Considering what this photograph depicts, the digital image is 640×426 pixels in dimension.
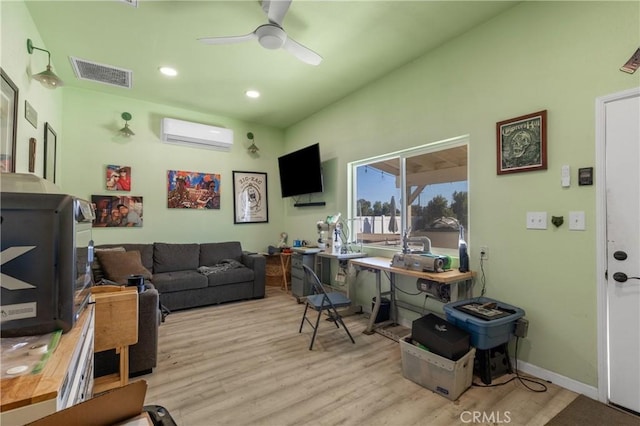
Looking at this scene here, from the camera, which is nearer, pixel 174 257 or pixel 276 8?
pixel 276 8

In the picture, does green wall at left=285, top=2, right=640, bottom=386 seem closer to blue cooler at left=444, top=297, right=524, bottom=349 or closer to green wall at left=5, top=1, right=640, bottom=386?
green wall at left=5, top=1, right=640, bottom=386

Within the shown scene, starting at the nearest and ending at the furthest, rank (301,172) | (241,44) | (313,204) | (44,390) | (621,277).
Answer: (44,390) < (621,277) < (241,44) < (301,172) < (313,204)

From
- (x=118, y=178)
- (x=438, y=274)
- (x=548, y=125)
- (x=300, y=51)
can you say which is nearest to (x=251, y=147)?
(x=118, y=178)

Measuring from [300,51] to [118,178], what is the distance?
10.8 feet

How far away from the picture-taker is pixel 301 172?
185 inches

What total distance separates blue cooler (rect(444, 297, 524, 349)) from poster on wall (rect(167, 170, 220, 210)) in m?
3.95

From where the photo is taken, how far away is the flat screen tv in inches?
173

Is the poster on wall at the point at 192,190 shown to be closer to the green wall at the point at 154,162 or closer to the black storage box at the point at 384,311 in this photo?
the green wall at the point at 154,162

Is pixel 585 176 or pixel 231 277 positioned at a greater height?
pixel 585 176

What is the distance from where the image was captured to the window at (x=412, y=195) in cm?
295

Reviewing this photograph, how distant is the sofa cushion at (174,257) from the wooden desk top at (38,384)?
12.0 feet

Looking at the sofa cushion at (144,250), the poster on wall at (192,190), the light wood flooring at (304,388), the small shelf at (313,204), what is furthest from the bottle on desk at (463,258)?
the sofa cushion at (144,250)

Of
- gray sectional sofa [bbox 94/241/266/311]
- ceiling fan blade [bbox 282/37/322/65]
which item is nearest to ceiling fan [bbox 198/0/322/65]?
ceiling fan blade [bbox 282/37/322/65]

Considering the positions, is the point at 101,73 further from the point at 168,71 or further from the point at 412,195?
the point at 412,195
